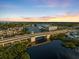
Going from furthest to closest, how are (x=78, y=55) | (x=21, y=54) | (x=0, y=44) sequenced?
(x=0, y=44) < (x=78, y=55) < (x=21, y=54)

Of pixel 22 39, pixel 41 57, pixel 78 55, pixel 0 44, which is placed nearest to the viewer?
pixel 41 57

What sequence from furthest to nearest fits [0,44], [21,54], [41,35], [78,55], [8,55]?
[41,35] < [0,44] < [78,55] < [21,54] < [8,55]

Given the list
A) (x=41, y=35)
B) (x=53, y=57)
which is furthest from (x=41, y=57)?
(x=41, y=35)

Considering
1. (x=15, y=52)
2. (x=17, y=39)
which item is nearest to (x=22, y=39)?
(x=17, y=39)

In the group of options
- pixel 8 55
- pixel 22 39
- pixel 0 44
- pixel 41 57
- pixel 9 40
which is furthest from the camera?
pixel 22 39

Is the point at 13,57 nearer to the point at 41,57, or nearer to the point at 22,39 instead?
the point at 41,57

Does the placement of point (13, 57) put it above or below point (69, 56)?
above

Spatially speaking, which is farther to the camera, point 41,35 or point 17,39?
point 41,35

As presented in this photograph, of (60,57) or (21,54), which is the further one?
(60,57)

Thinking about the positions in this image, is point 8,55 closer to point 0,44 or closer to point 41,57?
point 41,57
